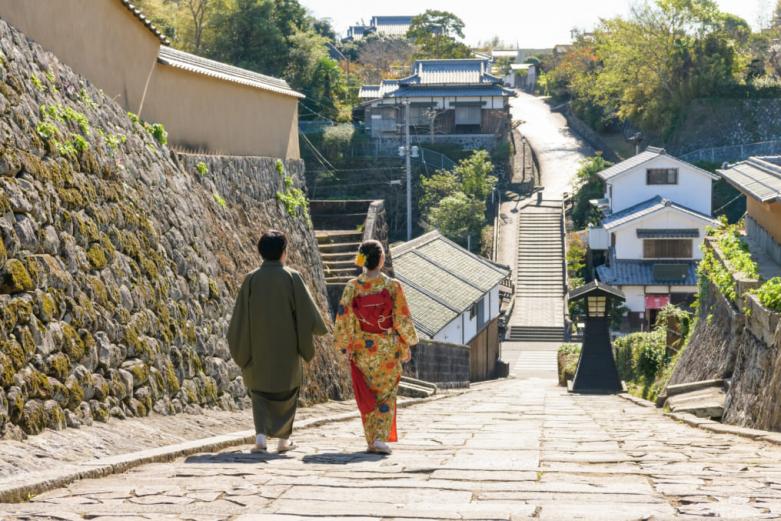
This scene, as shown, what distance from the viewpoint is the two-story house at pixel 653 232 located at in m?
47.6

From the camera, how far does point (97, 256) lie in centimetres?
913

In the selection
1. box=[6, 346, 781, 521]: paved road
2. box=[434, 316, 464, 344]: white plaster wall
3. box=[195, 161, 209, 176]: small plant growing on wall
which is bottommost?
box=[434, 316, 464, 344]: white plaster wall

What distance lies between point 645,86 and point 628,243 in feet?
67.4

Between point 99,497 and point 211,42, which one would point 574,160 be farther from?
point 99,497

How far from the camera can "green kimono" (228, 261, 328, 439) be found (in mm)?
8242

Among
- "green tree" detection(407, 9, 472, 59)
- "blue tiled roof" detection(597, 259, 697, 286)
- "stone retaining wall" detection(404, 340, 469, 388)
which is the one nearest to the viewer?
"stone retaining wall" detection(404, 340, 469, 388)

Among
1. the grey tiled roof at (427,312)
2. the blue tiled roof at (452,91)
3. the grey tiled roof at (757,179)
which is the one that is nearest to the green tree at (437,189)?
the blue tiled roof at (452,91)

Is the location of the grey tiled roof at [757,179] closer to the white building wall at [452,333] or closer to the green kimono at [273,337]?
the green kimono at [273,337]

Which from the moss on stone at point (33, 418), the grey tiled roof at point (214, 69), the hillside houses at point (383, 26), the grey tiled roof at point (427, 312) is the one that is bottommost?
the grey tiled roof at point (427, 312)

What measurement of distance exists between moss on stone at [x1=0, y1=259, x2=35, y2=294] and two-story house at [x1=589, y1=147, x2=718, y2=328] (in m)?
41.5

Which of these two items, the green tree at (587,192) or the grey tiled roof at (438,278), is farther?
the green tree at (587,192)

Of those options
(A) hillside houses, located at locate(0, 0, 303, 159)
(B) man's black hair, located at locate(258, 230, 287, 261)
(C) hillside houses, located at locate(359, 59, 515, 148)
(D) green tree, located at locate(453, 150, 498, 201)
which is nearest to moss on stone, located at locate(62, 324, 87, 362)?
(B) man's black hair, located at locate(258, 230, 287, 261)

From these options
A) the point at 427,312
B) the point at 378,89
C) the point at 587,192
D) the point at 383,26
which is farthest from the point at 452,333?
the point at 383,26

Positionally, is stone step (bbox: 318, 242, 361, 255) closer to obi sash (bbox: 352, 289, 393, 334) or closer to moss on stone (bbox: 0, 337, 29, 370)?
obi sash (bbox: 352, 289, 393, 334)
